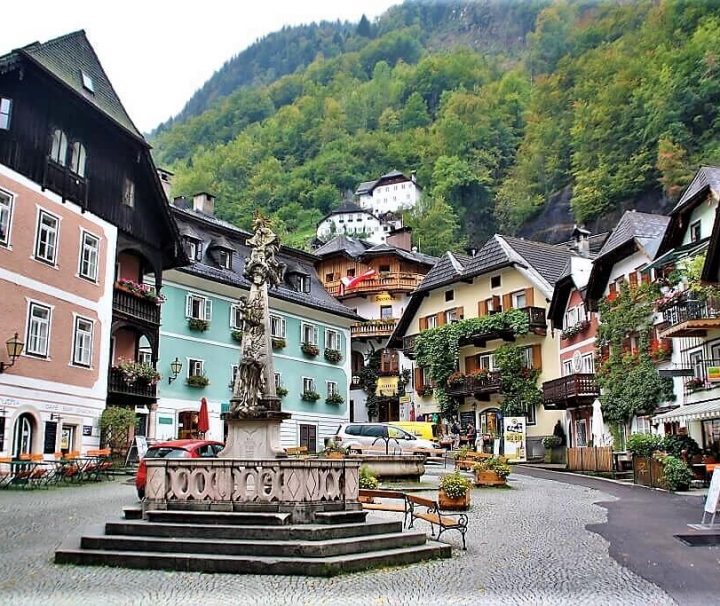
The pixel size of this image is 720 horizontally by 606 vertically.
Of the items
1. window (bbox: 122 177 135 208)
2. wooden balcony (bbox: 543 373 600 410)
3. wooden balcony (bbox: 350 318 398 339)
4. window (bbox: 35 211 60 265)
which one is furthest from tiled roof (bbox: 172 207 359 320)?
wooden balcony (bbox: 543 373 600 410)

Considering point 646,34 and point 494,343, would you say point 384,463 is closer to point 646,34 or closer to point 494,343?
point 494,343

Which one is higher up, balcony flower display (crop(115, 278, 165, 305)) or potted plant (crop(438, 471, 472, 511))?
balcony flower display (crop(115, 278, 165, 305))

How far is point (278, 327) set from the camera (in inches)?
1705

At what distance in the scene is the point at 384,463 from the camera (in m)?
24.1

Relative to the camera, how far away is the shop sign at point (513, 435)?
3566 cm

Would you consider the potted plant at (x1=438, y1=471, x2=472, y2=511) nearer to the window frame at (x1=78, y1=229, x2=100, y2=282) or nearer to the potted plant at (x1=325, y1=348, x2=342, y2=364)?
the window frame at (x1=78, y1=229, x2=100, y2=282)

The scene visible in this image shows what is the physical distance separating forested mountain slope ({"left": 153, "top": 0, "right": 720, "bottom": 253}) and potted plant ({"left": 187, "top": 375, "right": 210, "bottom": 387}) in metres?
42.9

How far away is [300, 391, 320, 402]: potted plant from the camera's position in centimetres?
4416

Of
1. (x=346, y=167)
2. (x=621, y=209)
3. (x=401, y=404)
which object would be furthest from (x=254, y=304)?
(x=346, y=167)

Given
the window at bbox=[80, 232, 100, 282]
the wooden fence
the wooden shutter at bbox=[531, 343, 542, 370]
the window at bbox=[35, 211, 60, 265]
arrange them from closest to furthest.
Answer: the window at bbox=[35, 211, 60, 265] → the window at bbox=[80, 232, 100, 282] → the wooden fence → the wooden shutter at bbox=[531, 343, 542, 370]

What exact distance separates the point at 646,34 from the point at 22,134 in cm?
7381

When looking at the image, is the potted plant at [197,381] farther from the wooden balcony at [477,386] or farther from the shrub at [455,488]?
the shrub at [455,488]

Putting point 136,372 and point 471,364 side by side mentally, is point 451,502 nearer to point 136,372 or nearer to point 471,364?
point 136,372

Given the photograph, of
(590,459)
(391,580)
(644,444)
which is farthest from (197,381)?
(391,580)
